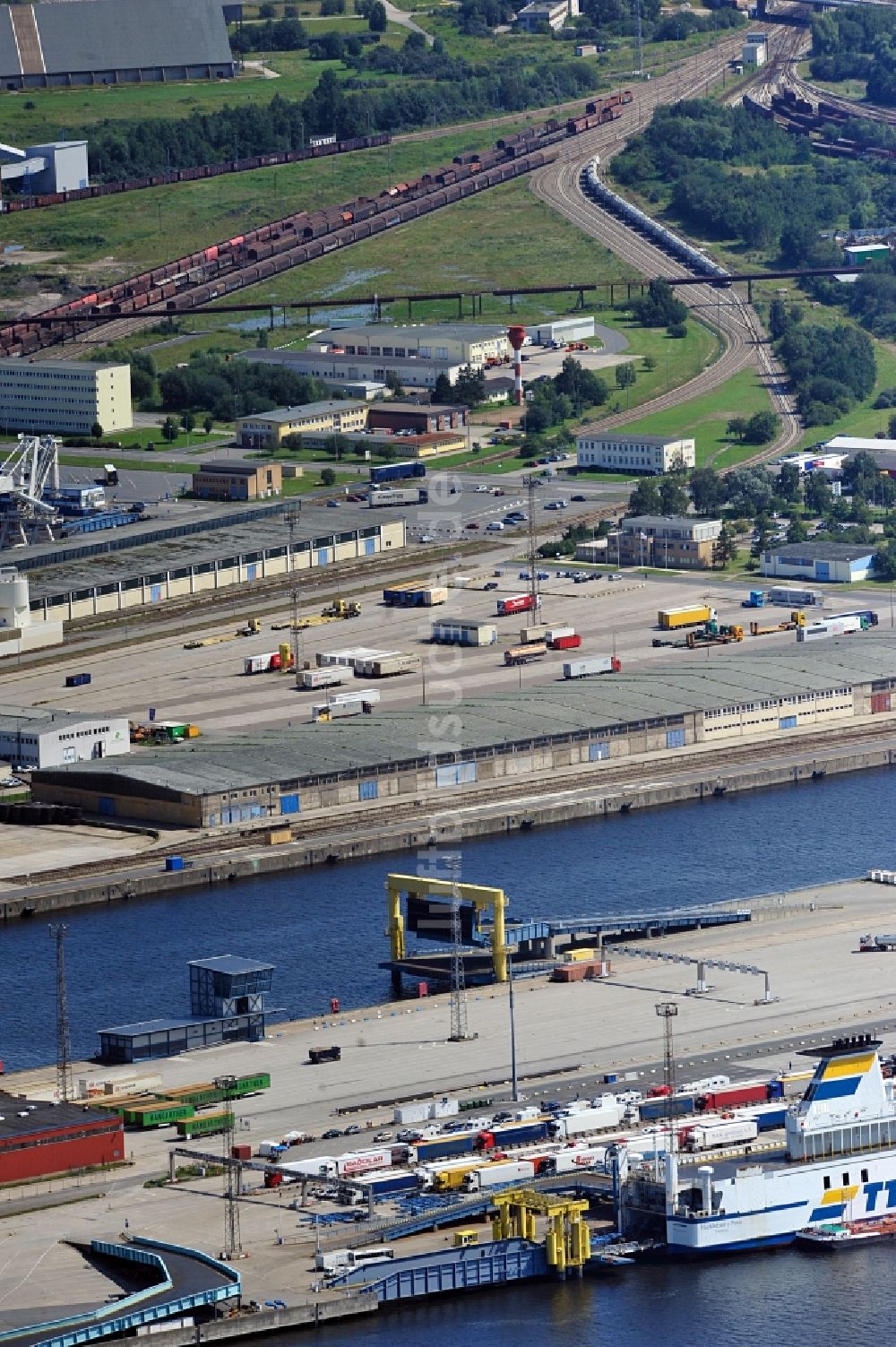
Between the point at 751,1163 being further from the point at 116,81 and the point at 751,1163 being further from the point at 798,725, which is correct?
the point at 116,81

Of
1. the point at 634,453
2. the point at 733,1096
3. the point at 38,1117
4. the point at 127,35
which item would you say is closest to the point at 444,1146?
the point at 733,1096

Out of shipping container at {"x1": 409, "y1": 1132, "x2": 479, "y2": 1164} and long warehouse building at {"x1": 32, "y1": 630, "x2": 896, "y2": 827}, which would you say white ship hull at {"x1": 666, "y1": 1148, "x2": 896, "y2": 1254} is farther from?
long warehouse building at {"x1": 32, "y1": 630, "x2": 896, "y2": 827}

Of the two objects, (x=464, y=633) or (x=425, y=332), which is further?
(x=425, y=332)

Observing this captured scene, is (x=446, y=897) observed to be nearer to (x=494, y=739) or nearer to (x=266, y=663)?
(x=494, y=739)

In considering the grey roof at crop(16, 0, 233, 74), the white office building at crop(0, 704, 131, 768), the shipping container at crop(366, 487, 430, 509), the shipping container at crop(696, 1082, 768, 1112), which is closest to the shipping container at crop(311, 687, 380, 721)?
the white office building at crop(0, 704, 131, 768)

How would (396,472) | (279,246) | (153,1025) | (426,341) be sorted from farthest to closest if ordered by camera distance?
(279,246) → (426,341) → (396,472) → (153,1025)

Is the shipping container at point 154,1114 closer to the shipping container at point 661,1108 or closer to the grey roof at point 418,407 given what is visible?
the shipping container at point 661,1108

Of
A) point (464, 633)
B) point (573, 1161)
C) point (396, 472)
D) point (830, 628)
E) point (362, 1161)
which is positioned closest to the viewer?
point (573, 1161)
